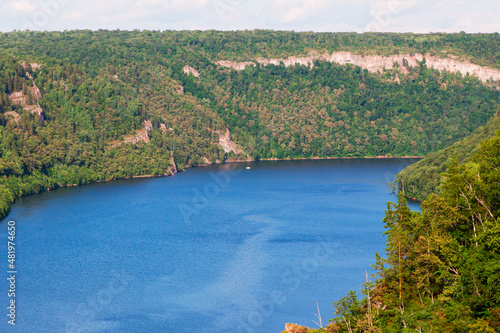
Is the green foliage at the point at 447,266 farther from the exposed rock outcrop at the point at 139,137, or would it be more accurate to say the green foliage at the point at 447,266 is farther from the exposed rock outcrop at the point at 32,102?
the exposed rock outcrop at the point at 139,137

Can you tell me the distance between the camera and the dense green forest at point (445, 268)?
41.6 meters

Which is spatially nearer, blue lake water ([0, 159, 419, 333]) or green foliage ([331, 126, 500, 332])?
green foliage ([331, 126, 500, 332])

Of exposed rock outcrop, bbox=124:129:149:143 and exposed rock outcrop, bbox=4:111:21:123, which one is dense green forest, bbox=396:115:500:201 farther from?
exposed rock outcrop, bbox=4:111:21:123

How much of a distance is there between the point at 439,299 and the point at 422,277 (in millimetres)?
3137

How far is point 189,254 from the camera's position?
84.1m
